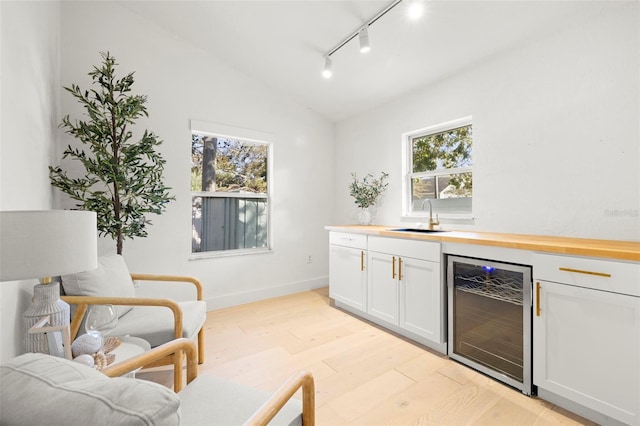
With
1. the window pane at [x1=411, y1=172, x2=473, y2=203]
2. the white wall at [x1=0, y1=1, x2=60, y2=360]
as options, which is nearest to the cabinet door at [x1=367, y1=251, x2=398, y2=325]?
the window pane at [x1=411, y1=172, x2=473, y2=203]

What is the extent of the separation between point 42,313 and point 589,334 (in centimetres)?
266

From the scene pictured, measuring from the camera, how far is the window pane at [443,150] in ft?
9.95

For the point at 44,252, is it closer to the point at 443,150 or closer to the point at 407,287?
the point at 407,287

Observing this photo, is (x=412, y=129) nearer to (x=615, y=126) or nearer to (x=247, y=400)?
(x=615, y=126)

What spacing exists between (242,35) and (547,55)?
9.19ft

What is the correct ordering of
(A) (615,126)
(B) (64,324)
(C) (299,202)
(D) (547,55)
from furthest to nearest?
(C) (299,202), (D) (547,55), (A) (615,126), (B) (64,324)

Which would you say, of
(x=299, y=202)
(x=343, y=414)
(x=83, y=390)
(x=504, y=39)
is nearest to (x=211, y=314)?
(x=299, y=202)

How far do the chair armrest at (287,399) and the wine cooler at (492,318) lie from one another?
1.57 metres

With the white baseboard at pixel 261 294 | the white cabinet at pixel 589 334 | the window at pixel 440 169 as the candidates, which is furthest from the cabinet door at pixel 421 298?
the white baseboard at pixel 261 294

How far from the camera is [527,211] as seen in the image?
2.47 m

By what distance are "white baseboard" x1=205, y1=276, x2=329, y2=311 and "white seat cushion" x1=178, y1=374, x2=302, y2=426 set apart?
232cm

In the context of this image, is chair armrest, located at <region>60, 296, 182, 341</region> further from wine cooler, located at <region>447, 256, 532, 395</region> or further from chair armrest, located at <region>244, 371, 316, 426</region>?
wine cooler, located at <region>447, 256, 532, 395</region>

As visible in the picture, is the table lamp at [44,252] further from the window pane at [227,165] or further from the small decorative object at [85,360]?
the window pane at [227,165]

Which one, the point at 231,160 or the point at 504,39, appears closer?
the point at 504,39
